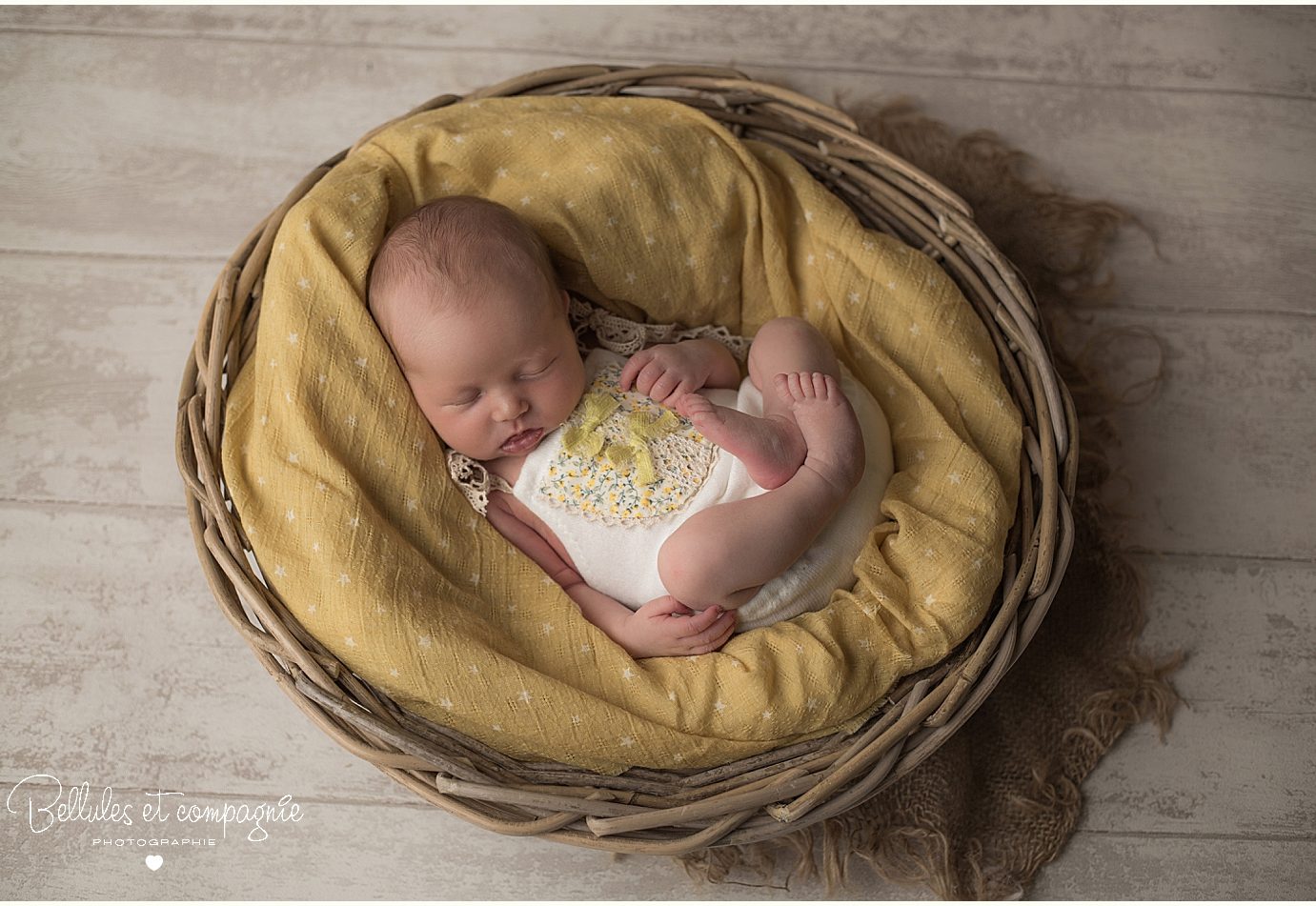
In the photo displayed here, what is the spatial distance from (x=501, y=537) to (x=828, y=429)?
463mm

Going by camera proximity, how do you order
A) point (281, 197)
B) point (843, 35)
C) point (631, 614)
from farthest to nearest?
point (843, 35)
point (281, 197)
point (631, 614)

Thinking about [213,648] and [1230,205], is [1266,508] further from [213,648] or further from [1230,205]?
[213,648]

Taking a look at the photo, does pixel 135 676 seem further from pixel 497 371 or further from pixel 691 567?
pixel 691 567

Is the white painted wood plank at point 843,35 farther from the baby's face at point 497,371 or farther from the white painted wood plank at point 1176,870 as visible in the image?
the white painted wood plank at point 1176,870

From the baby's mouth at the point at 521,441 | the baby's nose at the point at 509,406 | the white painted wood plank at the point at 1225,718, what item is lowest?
the white painted wood plank at the point at 1225,718

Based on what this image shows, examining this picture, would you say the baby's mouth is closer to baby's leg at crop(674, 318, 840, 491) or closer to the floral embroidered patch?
the floral embroidered patch

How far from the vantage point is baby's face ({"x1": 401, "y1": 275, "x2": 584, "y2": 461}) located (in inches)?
52.0

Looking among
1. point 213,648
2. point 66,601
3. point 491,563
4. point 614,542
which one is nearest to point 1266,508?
point 614,542

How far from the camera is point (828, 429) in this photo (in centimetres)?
137

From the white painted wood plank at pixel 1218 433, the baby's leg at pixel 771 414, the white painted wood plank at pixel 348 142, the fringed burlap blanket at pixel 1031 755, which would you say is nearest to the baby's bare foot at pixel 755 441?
the baby's leg at pixel 771 414

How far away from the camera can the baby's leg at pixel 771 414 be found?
137 cm

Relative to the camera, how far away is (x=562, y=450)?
1443 millimetres

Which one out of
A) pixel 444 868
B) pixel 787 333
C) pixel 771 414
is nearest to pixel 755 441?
pixel 771 414

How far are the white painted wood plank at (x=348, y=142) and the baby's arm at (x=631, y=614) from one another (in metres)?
0.79
